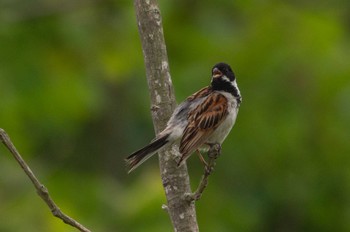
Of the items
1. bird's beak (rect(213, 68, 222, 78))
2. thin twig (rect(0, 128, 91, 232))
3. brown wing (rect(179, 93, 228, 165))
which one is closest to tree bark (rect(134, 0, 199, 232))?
brown wing (rect(179, 93, 228, 165))

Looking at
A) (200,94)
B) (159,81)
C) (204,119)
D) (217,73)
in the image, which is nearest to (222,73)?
(217,73)

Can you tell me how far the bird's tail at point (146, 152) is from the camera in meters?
5.88

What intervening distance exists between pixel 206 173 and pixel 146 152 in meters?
0.60

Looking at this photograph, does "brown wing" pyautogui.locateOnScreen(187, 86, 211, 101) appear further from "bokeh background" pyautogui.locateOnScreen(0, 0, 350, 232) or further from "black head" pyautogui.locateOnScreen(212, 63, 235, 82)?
"bokeh background" pyautogui.locateOnScreen(0, 0, 350, 232)

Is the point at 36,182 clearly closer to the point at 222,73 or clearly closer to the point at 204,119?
the point at 204,119

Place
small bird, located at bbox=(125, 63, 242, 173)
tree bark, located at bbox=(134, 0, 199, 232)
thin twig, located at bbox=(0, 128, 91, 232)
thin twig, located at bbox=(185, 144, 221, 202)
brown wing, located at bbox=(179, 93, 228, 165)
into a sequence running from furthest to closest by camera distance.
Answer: brown wing, located at bbox=(179, 93, 228, 165) < small bird, located at bbox=(125, 63, 242, 173) < tree bark, located at bbox=(134, 0, 199, 232) < thin twig, located at bbox=(185, 144, 221, 202) < thin twig, located at bbox=(0, 128, 91, 232)

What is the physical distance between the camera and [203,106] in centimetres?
652

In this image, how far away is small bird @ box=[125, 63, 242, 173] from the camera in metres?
5.91

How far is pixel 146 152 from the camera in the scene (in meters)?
5.89

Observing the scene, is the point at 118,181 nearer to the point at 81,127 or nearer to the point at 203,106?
the point at 81,127

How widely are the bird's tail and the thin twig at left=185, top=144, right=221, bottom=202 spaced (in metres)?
0.32

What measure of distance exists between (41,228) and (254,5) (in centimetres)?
341

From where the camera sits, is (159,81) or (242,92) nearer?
(159,81)

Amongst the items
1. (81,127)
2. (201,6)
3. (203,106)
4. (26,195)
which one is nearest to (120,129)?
(81,127)
